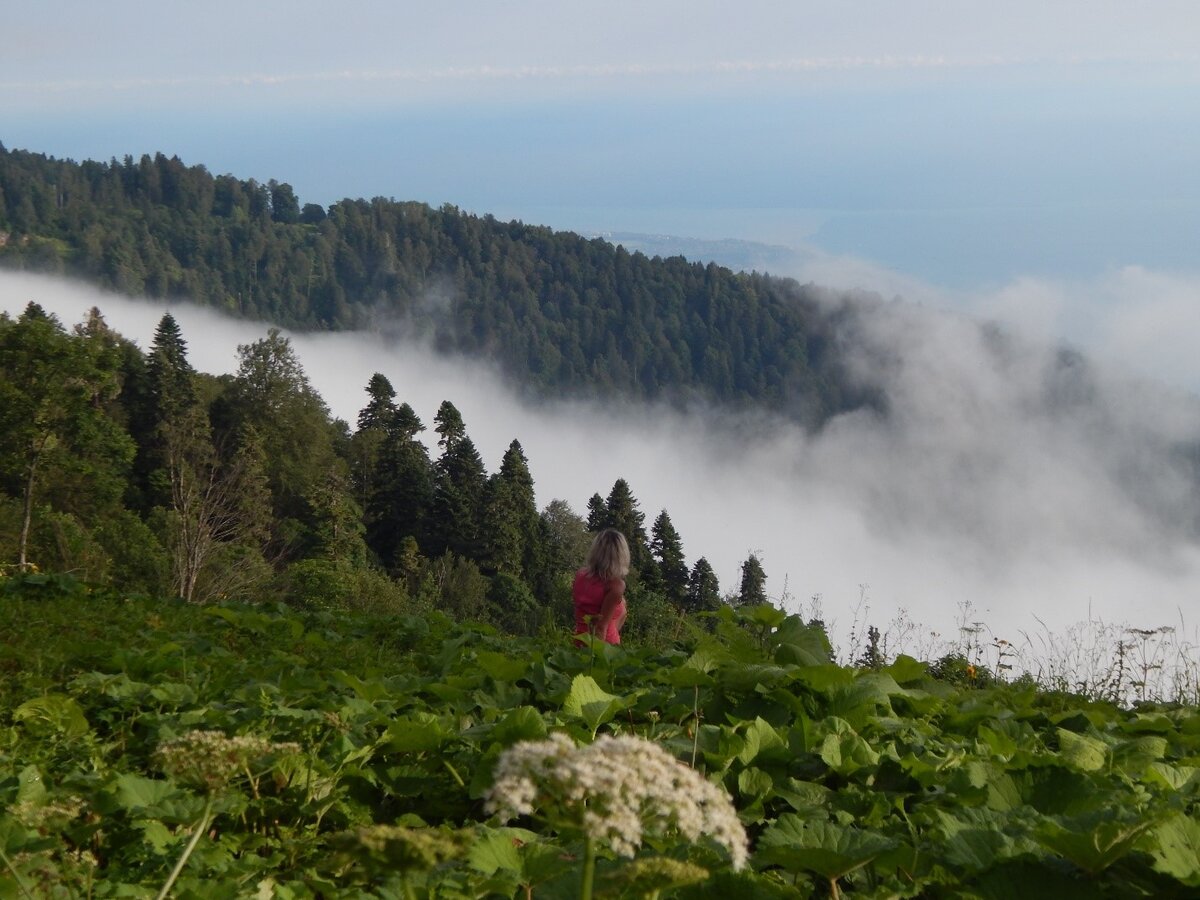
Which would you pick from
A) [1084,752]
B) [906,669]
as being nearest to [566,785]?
[1084,752]

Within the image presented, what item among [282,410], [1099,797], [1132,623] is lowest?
[282,410]

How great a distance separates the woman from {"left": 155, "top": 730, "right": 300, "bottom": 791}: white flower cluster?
5.09 metres

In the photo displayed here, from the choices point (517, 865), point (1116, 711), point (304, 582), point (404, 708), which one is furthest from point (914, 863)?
point (304, 582)

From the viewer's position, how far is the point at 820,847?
241 cm

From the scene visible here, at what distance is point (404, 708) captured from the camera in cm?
414

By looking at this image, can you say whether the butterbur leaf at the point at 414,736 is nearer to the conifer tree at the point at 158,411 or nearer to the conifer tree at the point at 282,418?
the conifer tree at the point at 158,411

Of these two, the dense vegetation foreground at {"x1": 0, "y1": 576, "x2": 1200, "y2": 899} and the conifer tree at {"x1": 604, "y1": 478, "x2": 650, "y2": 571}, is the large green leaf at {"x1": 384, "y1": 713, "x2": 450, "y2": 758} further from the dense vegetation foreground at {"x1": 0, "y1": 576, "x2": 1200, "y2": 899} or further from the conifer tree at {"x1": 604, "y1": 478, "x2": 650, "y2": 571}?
the conifer tree at {"x1": 604, "y1": 478, "x2": 650, "y2": 571}

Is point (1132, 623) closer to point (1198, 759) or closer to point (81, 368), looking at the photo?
point (1198, 759)

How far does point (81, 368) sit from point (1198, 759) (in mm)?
38417

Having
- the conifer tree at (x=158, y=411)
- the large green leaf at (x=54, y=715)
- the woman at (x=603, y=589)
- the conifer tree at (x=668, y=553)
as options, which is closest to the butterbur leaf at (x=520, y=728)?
the large green leaf at (x=54, y=715)

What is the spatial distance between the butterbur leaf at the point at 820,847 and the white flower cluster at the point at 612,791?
2.05 feet

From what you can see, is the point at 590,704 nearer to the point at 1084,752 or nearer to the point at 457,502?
the point at 1084,752

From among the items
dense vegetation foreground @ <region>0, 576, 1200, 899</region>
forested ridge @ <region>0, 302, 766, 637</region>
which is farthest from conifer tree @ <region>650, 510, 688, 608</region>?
dense vegetation foreground @ <region>0, 576, 1200, 899</region>

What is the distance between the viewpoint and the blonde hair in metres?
7.70
